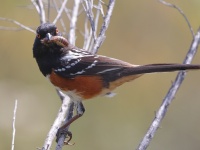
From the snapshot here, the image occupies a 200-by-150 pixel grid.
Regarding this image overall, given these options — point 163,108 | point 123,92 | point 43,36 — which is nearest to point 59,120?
point 43,36

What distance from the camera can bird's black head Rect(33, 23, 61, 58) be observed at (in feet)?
14.7

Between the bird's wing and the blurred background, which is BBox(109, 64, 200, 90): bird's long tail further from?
the blurred background

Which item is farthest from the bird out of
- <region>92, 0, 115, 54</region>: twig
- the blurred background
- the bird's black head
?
the blurred background

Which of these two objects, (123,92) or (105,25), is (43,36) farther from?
(123,92)

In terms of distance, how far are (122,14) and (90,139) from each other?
201 centimetres

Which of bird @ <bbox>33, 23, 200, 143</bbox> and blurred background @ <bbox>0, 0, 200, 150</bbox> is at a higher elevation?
bird @ <bbox>33, 23, 200, 143</bbox>

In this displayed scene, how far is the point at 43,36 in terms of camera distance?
14.8 feet

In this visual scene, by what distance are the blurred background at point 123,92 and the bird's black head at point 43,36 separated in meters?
2.20

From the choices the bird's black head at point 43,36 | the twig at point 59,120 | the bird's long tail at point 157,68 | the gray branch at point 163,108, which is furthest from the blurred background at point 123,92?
the gray branch at point 163,108

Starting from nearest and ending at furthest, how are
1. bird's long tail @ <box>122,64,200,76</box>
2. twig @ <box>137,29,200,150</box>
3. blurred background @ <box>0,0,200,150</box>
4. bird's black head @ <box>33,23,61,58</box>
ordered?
1. twig @ <box>137,29,200,150</box>
2. bird's long tail @ <box>122,64,200,76</box>
3. bird's black head @ <box>33,23,61,58</box>
4. blurred background @ <box>0,0,200,150</box>

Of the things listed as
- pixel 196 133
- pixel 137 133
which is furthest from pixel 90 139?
pixel 196 133

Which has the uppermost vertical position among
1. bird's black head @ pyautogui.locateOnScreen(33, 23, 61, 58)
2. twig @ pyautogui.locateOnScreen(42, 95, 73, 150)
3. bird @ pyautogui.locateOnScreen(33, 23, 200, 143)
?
bird's black head @ pyautogui.locateOnScreen(33, 23, 61, 58)

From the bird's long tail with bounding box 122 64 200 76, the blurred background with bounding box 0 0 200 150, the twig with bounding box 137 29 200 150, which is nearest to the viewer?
the twig with bounding box 137 29 200 150

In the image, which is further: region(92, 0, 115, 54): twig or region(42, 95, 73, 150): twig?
region(92, 0, 115, 54): twig
